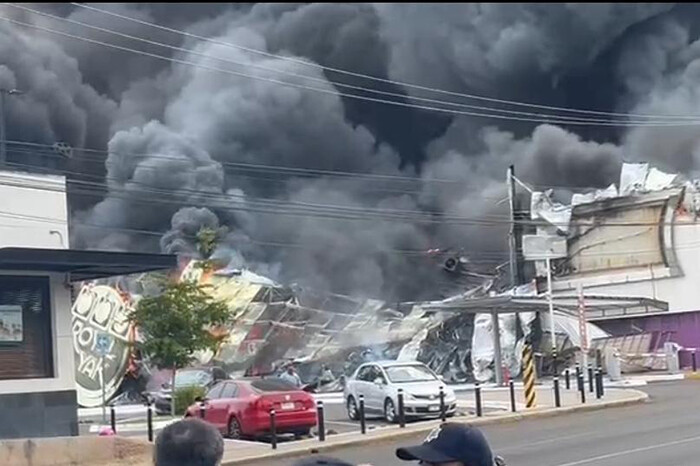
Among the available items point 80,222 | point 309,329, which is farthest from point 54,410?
point 80,222

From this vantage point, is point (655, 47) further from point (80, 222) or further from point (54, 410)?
point (54, 410)

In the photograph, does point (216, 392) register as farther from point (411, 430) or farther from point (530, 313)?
point (530, 313)

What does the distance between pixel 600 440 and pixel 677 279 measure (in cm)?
3765

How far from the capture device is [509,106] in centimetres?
8800

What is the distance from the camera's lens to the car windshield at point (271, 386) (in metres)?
24.7

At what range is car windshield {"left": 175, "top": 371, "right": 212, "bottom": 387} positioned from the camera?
1647 inches

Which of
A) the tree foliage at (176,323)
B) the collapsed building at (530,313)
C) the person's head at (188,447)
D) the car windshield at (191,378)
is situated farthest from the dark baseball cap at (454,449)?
the collapsed building at (530,313)

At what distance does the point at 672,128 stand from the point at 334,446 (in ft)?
190

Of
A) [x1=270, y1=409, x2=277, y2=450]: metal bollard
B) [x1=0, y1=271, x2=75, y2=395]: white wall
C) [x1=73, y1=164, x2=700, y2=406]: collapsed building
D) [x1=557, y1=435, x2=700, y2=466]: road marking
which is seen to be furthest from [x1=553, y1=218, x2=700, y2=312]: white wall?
[x1=0, y1=271, x2=75, y2=395]: white wall

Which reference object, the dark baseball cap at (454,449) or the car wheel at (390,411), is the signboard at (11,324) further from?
the dark baseball cap at (454,449)

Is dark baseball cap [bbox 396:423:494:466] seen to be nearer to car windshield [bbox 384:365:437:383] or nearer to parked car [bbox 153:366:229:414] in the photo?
car windshield [bbox 384:365:437:383]

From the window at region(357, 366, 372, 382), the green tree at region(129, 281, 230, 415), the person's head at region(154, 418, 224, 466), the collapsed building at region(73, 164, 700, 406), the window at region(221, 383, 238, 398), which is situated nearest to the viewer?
the person's head at region(154, 418, 224, 466)

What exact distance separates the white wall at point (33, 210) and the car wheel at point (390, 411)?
8034 mm

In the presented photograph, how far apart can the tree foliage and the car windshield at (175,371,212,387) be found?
5.06 metres
